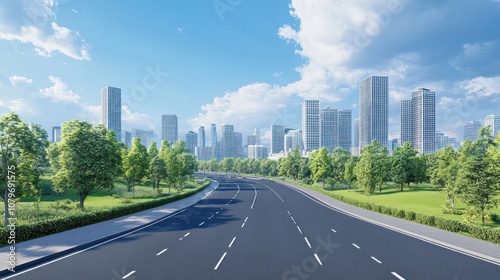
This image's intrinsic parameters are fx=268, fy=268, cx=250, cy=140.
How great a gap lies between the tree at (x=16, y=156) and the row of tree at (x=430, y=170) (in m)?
33.9

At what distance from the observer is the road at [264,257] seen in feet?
36.4

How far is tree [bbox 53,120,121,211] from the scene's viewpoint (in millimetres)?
24703

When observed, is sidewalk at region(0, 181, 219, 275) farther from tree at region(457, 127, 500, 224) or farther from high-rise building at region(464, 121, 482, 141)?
high-rise building at region(464, 121, 482, 141)

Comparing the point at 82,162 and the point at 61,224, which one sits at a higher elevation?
the point at 82,162

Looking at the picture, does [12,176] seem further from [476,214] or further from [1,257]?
[476,214]

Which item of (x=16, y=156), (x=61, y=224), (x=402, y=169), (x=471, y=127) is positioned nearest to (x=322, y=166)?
(x=402, y=169)

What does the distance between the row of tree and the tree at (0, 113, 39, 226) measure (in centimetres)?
3393

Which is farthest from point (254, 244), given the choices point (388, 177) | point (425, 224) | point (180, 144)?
point (180, 144)

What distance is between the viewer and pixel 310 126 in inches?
7628

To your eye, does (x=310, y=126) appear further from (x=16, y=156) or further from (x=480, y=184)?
(x=16, y=156)

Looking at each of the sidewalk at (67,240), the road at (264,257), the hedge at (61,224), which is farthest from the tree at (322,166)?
the sidewalk at (67,240)

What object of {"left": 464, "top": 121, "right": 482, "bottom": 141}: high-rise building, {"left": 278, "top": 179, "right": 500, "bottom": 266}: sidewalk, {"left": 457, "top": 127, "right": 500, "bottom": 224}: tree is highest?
{"left": 464, "top": 121, "right": 482, "bottom": 141}: high-rise building

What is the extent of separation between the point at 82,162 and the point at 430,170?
57.2 m

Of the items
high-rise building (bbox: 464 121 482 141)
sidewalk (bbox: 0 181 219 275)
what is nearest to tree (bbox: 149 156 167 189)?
sidewalk (bbox: 0 181 219 275)
